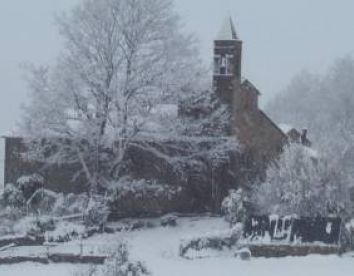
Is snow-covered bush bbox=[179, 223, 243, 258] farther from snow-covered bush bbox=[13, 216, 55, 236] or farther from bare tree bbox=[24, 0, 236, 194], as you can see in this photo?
bare tree bbox=[24, 0, 236, 194]

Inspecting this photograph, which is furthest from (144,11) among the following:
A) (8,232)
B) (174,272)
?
(174,272)

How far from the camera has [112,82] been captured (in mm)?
35094

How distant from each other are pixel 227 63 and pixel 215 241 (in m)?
13.9

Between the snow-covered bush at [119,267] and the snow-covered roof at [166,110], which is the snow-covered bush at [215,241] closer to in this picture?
the snow-covered bush at [119,267]

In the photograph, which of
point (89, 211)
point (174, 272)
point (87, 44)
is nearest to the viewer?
point (174, 272)

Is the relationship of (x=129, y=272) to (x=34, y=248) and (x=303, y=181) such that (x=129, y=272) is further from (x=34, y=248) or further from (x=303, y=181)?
(x=303, y=181)

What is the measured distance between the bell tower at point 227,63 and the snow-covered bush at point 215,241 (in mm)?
12478

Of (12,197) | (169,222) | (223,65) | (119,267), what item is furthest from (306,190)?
(12,197)

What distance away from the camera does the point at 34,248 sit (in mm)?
28109

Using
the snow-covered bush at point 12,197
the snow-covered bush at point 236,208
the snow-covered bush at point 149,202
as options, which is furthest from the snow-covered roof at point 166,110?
the snow-covered bush at point 12,197

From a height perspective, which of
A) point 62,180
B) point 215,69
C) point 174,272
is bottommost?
point 174,272

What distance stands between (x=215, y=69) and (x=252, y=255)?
1443cm

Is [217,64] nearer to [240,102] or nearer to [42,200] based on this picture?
[240,102]

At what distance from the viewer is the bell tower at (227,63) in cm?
3884
